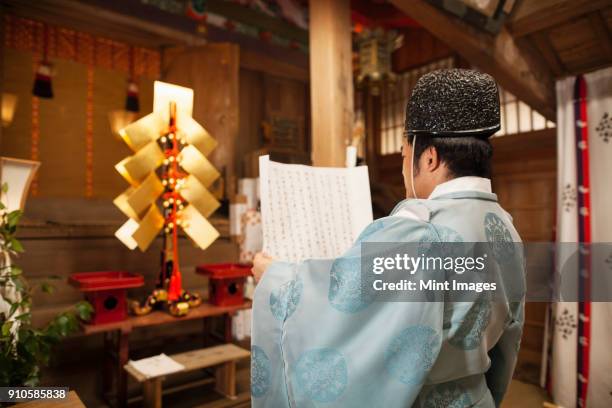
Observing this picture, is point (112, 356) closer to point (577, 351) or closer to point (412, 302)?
point (412, 302)

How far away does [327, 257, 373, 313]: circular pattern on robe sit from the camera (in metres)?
1.15

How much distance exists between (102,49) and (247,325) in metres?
4.48

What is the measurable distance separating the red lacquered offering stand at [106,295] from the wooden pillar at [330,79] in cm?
168

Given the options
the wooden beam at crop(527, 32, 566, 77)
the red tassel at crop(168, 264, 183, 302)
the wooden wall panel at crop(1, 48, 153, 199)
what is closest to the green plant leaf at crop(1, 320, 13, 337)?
the red tassel at crop(168, 264, 183, 302)

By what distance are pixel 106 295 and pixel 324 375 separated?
93.6 inches

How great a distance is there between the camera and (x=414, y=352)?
1099mm

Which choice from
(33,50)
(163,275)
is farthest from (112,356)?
(33,50)

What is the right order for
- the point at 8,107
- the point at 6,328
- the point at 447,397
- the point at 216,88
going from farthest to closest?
the point at 8,107
the point at 216,88
the point at 6,328
the point at 447,397

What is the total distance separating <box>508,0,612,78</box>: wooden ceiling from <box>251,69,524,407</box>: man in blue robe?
2.11m

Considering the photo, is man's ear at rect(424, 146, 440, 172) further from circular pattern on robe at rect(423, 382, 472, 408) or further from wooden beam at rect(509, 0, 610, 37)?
wooden beam at rect(509, 0, 610, 37)

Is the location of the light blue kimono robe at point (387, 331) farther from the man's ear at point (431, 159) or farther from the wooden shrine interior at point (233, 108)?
the wooden shrine interior at point (233, 108)

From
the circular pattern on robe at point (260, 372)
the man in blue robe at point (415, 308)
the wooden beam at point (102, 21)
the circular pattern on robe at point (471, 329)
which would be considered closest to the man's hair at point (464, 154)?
the man in blue robe at point (415, 308)

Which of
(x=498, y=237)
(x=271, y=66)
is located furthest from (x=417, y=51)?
(x=498, y=237)

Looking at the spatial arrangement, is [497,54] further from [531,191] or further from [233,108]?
[233,108]
